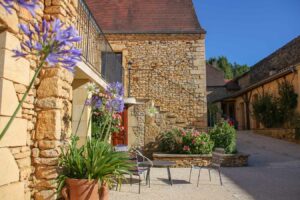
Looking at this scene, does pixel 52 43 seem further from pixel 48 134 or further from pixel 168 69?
pixel 168 69

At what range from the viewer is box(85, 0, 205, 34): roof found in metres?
13.1

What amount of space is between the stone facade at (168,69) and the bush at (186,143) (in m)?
2.21

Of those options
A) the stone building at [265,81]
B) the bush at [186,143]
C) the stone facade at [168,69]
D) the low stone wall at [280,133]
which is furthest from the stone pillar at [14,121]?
the stone building at [265,81]

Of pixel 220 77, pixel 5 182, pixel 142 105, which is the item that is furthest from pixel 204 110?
pixel 220 77

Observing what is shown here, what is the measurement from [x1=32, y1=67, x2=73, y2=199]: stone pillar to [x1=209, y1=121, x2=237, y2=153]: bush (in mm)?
7289

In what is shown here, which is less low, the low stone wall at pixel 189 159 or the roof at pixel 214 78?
the roof at pixel 214 78

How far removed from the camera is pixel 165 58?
1278cm

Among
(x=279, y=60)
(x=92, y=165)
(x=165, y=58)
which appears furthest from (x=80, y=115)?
(x=279, y=60)

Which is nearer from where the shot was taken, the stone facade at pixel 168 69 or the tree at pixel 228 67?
the stone facade at pixel 168 69

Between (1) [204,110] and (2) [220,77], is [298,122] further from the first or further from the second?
(2) [220,77]

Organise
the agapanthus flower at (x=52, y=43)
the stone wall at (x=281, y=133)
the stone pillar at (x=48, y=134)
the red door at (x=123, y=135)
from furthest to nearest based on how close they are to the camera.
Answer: the stone wall at (x=281, y=133) → the red door at (x=123, y=135) → the stone pillar at (x=48, y=134) → the agapanthus flower at (x=52, y=43)

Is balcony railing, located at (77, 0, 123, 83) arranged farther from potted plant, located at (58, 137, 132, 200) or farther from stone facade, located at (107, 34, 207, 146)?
potted plant, located at (58, 137, 132, 200)

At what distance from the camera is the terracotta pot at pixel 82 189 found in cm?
333

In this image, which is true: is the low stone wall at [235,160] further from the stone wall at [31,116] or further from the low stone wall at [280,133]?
the stone wall at [31,116]
